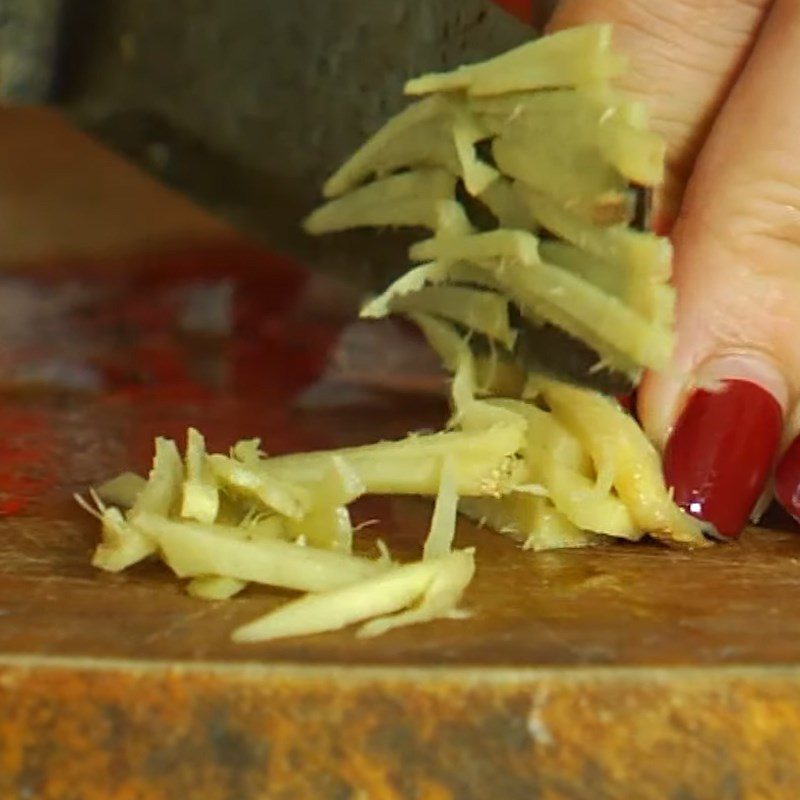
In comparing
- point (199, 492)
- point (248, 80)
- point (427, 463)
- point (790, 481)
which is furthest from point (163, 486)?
point (248, 80)

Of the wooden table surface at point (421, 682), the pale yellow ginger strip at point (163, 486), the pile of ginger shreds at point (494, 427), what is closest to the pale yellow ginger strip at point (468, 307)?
the pile of ginger shreds at point (494, 427)

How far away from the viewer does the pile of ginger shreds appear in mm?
691

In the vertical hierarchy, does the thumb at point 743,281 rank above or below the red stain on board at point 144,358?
above

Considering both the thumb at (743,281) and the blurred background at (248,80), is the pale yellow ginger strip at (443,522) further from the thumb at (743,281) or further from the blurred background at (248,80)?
the blurred background at (248,80)

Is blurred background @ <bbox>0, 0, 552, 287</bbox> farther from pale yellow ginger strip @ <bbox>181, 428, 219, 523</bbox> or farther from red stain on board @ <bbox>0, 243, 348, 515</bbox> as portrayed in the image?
pale yellow ginger strip @ <bbox>181, 428, 219, 523</bbox>

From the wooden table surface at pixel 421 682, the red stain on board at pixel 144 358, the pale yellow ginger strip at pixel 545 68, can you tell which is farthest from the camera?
the red stain on board at pixel 144 358

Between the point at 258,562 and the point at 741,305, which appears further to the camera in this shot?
the point at 741,305

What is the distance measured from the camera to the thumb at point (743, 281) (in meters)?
0.85

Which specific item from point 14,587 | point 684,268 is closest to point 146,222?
point 684,268

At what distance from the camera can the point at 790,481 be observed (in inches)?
32.4

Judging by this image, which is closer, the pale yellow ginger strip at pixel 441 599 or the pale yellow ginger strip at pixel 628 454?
the pale yellow ginger strip at pixel 441 599

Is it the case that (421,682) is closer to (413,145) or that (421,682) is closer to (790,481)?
(790,481)

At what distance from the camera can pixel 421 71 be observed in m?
1.09

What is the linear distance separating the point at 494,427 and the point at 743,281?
0.21m
